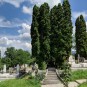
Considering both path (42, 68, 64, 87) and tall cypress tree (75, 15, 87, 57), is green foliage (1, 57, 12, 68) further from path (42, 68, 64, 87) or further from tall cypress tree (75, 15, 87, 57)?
path (42, 68, 64, 87)

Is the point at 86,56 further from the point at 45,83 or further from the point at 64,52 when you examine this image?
the point at 45,83

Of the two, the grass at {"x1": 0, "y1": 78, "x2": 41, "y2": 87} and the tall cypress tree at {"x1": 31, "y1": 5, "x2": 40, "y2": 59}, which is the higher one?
the tall cypress tree at {"x1": 31, "y1": 5, "x2": 40, "y2": 59}

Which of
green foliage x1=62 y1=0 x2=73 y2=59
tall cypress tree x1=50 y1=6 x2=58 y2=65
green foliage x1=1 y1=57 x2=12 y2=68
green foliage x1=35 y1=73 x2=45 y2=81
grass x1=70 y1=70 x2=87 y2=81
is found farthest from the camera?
green foliage x1=1 y1=57 x2=12 y2=68

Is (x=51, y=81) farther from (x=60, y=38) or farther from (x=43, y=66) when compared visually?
(x=60, y=38)

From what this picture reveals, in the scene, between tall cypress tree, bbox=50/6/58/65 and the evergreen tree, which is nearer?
the evergreen tree

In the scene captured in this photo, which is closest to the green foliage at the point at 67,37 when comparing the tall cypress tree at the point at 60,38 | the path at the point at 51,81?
the tall cypress tree at the point at 60,38

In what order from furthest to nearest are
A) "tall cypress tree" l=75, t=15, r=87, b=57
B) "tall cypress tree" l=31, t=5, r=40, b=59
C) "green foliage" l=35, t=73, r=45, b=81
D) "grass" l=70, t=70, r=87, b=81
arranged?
"tall cypress tree" l=75, t=15, r=87, b=57, "tall cypress tree" l=31, t=5, r=40, b=59, "grass" l=70, t=70, r=87, b=81, "green foliage" l=35, t=73, r=45, b=81

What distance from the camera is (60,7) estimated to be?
48.0 meters

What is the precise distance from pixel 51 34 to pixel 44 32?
1.17m

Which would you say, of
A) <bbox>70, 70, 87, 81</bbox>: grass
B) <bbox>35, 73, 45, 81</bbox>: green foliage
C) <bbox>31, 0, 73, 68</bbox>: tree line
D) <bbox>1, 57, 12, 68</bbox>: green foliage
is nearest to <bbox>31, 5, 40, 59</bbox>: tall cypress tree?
<bbox>31, 0, 73, 68</bbox>: tree line

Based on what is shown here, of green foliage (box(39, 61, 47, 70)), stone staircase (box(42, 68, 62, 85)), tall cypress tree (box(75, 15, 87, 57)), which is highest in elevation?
tall cypress tree (box(75, 15, 87, 57))

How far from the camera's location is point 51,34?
157ft

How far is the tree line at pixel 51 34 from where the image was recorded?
4669cm

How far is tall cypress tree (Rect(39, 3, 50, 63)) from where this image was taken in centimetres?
4712
